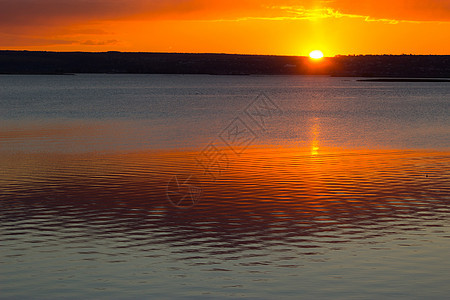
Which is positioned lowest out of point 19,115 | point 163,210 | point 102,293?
point 102,293

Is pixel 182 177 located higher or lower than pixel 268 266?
higher

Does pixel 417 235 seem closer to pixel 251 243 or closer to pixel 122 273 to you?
pixel 251 243

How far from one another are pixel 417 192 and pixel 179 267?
11434 millimetres

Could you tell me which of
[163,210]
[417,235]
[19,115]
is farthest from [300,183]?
[19,115]

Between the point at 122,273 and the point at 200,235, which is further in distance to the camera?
the point at 200,235

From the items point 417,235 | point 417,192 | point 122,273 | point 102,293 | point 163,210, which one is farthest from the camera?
point 417,192

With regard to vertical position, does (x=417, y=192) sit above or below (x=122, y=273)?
above

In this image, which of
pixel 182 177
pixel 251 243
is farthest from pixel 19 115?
pixel 251 243

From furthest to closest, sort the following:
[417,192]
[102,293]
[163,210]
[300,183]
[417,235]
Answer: [300,183] → [417,192] → [163,210] → [417,235] → [102,293]

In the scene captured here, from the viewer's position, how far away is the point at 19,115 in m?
67.6

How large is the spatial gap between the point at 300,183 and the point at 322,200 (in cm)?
331

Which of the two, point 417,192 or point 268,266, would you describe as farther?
point 417,192

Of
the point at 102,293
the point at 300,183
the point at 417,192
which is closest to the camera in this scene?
the point at 102,293

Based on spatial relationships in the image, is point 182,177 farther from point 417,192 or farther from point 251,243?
point 251,243
